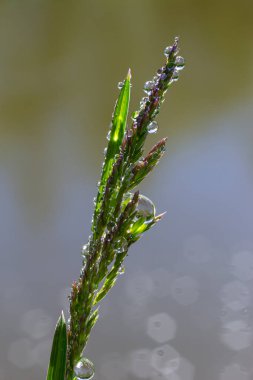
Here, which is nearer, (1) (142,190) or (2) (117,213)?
(2) (117,213)

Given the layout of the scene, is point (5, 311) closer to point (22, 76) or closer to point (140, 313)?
point (140, 313)

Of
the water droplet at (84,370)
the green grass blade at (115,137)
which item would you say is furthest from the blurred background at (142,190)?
the green grass blade at (115,137)

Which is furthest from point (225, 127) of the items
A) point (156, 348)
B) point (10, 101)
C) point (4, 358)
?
point (4, 358)

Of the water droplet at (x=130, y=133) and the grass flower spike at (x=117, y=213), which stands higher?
the water droplet at (x=130, y=133)

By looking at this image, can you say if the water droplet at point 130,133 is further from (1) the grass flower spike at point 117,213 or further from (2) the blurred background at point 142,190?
(2) the blurred background at point 142,190

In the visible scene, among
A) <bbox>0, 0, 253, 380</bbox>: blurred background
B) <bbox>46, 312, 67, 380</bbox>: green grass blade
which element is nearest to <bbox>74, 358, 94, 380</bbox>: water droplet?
<bbox>46, 312, 67, 380</bbox>: green grass blade

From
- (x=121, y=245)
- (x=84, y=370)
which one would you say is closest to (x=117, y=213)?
(x=121, y=245)

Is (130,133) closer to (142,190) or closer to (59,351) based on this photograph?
(59,351)

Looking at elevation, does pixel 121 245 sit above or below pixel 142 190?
below
